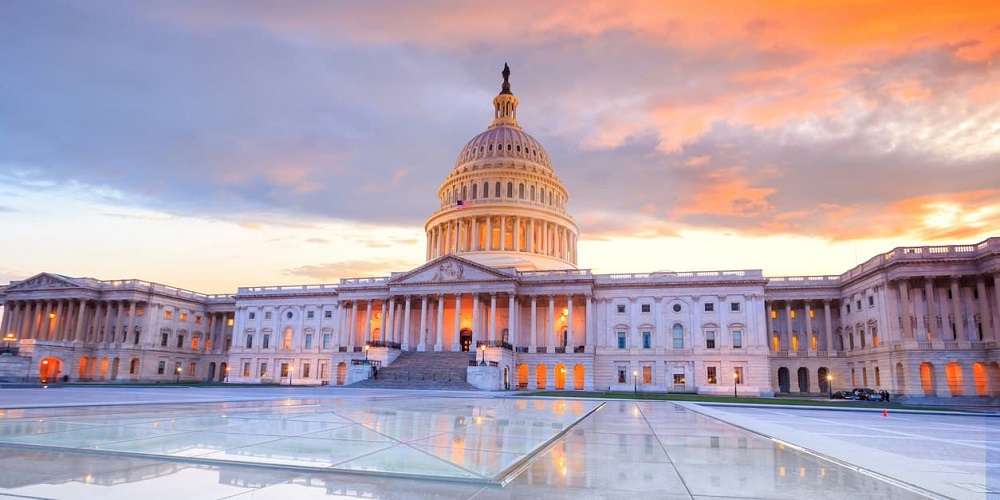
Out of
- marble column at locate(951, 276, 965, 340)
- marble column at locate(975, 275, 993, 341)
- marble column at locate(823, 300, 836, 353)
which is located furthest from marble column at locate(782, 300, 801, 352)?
marble column at locate(975, 275, 993, 341)

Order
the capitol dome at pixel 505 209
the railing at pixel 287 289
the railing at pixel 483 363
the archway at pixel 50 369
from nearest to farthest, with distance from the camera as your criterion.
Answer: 1. the railing at pixel 483 363
2. the archway at pixel 50 369
3. the railing at pixel 287 289
4. the capitol dome at pixel 505 209

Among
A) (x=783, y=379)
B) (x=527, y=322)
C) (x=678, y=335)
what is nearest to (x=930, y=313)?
(x=783, y=379)

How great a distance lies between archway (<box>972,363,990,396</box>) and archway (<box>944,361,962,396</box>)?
3.93ft

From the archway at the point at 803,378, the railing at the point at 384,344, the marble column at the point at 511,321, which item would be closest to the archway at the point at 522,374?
the marble column at the point at 511,321

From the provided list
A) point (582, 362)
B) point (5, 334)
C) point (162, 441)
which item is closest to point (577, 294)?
point (582, 362)

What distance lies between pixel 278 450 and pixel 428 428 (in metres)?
5.10

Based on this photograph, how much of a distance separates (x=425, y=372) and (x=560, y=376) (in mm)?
20051

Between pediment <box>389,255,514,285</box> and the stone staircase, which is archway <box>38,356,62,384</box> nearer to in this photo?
pediment <box>389,255,514,285</box>

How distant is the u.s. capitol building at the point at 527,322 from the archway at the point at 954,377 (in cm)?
33

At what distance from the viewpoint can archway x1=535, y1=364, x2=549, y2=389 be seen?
7462 centimetres

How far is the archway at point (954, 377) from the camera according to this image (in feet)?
195

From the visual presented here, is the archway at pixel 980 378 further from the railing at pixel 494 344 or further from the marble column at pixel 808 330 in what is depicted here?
the railing at pixel 494 344

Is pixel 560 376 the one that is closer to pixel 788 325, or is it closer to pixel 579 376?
pixel 579 376

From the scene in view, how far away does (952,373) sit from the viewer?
60.5 metres
